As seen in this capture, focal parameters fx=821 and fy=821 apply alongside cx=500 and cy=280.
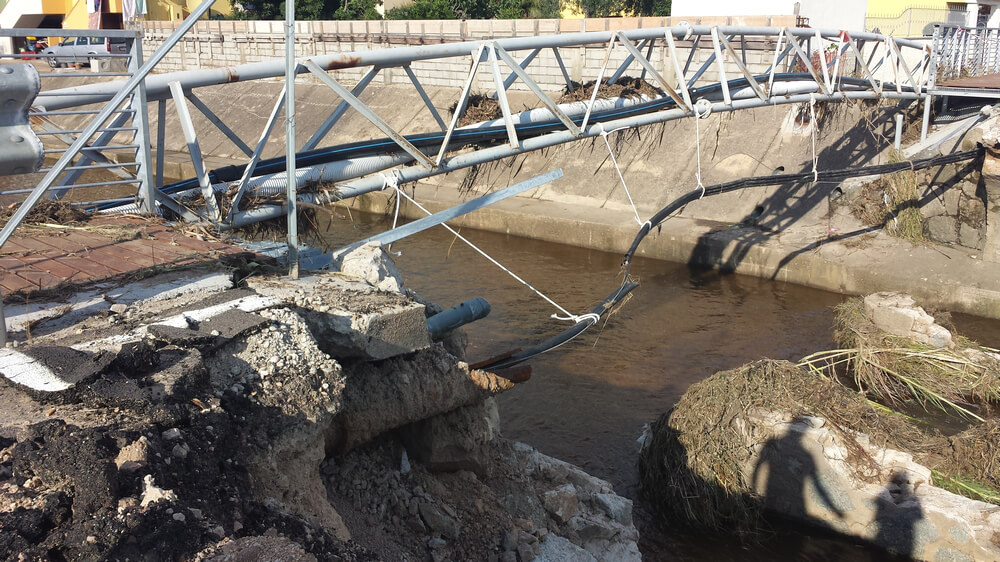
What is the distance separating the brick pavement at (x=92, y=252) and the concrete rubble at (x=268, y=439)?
422mm

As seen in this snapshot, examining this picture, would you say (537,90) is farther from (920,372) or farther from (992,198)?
(992,198)

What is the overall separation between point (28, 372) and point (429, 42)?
2141 centimetres

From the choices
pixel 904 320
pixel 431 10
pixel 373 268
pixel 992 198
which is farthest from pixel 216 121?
pixel 431 10

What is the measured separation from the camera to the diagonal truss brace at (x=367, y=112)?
618cm

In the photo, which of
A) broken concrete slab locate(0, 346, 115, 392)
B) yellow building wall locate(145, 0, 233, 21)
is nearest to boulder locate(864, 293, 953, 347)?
broken concrete slab locate(0, 346, 115, 392)

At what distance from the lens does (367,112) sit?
6531 millimetres

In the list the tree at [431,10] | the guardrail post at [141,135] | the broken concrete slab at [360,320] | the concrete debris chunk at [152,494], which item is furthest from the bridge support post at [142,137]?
the tree at [431,10]

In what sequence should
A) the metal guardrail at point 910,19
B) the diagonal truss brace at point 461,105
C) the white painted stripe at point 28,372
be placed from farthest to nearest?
the metal guardrail at point 910,19 < the diagonal truss brace at point 461,105 < the white painted stripe at point 28,372

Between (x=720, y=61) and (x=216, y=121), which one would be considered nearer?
(x=216, y=121)

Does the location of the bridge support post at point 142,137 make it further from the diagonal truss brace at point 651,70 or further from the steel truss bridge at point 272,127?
the diagonal truss brace at point 651,70

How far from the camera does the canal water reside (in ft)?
26.7

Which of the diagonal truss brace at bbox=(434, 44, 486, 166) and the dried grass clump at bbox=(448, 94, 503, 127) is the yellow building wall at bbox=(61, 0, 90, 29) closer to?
the dried grass clump at bbox=(448, 94, 503, 127)

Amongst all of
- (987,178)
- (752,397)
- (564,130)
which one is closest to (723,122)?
(987,178)

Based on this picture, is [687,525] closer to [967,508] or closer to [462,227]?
[967,508]
